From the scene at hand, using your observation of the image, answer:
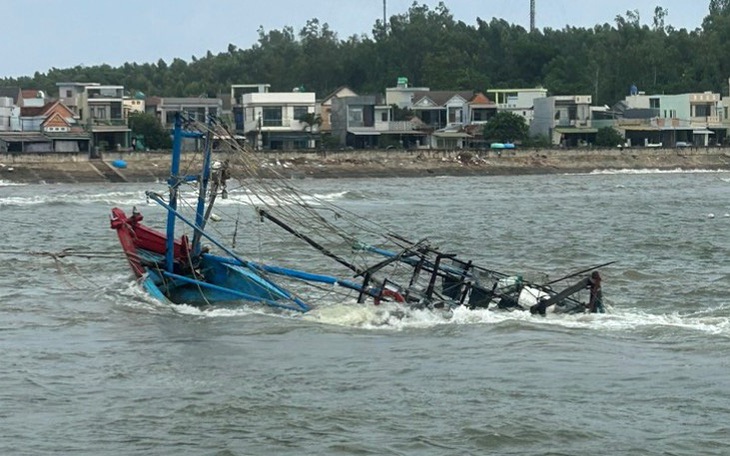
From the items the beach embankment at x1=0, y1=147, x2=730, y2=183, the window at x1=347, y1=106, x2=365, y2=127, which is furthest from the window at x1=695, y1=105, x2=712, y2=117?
the window at x1=347, y1=106, x2=365, y2=127

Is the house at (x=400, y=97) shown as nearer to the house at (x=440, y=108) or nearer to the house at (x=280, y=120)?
the house at (x=440, y=108)

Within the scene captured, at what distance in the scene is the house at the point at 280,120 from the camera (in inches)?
4011

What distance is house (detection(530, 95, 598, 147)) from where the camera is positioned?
105062 millimetres

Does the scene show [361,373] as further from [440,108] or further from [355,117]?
[440,108]

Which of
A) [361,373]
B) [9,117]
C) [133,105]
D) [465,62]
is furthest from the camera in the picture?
[465,62]

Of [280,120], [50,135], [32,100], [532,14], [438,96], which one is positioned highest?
[532,14]

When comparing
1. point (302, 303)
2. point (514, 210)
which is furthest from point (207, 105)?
point (302, 303)

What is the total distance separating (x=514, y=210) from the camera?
181ft

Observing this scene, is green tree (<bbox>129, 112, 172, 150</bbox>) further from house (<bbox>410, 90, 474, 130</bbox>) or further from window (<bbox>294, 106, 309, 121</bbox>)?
house (<bbox>410, 90, 474, 130</bbox>)

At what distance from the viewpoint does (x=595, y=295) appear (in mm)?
23750

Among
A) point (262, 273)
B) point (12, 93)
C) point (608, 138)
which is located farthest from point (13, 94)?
point (262, 273)

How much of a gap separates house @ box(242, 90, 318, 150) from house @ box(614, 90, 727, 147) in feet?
76.0

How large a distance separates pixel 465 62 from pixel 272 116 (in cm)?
3251

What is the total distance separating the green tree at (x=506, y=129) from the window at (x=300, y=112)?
12977mm
